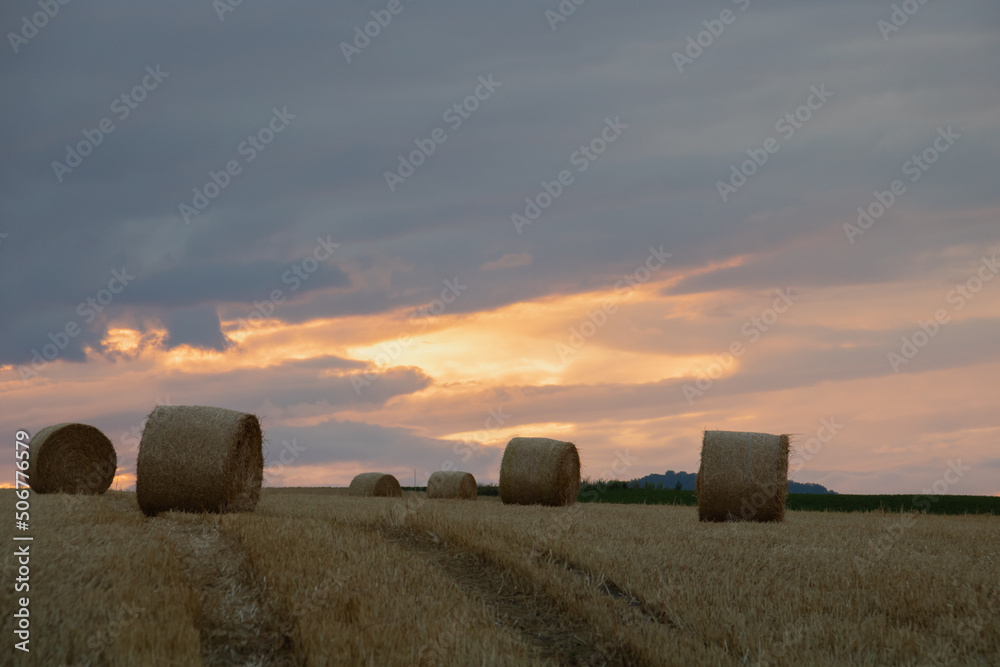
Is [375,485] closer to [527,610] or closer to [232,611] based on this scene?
[527,610]

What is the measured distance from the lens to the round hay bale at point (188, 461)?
1525 centimetres

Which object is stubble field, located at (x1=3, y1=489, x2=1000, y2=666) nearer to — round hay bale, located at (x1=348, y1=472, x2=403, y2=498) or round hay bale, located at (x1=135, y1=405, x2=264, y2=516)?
round hay bale, located at (x1=135, y1=405, x2=264, y2=516)

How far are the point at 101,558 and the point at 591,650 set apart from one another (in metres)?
5.45

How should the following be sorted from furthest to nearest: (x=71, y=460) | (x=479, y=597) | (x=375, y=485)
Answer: (x=375, y=485) < (x=71, y=460) < (x=479, y=597)

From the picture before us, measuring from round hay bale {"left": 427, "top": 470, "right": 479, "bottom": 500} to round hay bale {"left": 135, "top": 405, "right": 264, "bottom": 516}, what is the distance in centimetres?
1478

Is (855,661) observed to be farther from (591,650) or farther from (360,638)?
(360,638)

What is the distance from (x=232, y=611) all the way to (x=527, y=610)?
3350 millimetres

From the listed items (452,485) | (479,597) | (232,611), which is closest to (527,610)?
(479,597)

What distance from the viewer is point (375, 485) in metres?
32.7

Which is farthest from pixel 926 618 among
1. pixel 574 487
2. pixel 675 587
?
pixel 574 487

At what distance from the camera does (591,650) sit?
8.06m

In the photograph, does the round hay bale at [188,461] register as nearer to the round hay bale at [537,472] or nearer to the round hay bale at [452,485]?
the round hay bale at [537,472]

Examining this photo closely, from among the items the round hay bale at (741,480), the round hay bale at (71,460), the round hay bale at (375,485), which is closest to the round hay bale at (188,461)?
the round hay bale at (71,460)

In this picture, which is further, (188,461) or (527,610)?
(188,461)
